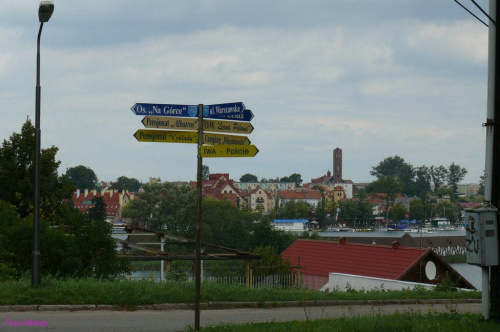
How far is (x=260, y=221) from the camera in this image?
74062 millimetres

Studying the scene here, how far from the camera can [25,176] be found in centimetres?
3406

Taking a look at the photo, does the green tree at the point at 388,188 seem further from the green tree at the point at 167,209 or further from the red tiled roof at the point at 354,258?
the red tiled roof at the point at 354,258

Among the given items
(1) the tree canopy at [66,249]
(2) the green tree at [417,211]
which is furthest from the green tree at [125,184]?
(1) the tree canopy at [66,249]

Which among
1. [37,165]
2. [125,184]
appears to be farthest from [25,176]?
[125,184]

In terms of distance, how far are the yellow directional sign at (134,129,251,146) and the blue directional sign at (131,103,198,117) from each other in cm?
23

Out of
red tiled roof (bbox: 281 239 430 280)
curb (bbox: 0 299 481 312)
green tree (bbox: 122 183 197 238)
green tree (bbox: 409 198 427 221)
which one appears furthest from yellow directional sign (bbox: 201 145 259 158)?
green tree (bbox: 409 198 427 221)

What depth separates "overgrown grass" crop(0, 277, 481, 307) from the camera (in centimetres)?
1308

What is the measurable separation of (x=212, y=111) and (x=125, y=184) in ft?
571

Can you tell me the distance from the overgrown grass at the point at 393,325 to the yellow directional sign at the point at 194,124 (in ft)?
8.55

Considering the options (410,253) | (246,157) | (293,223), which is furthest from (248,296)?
(293,223)

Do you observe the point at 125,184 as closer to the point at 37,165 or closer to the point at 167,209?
the point at 167,209

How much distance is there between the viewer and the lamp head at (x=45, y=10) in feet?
45.2

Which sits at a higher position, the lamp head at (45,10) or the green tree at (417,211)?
the lamp head at (45,10)

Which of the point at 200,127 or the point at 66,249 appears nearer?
the point at 200,127
